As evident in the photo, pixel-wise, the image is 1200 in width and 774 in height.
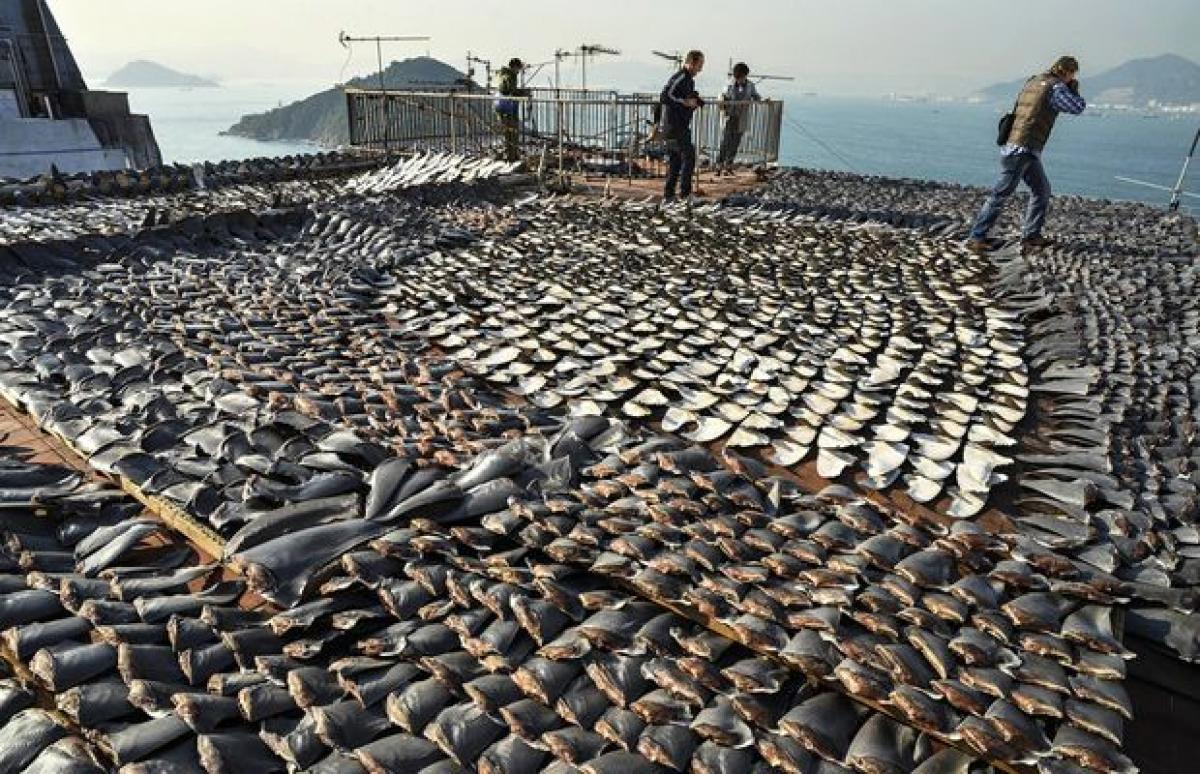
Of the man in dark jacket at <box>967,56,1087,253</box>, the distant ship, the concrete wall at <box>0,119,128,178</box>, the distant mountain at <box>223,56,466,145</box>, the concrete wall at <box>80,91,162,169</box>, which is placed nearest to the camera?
the man in dark jacket at <box>967,56,1087,253</box>

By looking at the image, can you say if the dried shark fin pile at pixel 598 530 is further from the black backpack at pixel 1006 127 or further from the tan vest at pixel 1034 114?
the black backpack at pixel 1006 127

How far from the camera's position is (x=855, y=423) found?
541 centimetres

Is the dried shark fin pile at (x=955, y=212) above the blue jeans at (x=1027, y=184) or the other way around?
the other way around

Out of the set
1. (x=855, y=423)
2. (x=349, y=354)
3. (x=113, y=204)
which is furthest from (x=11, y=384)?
(x=113, y=204)

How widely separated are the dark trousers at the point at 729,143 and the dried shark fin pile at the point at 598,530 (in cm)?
1138

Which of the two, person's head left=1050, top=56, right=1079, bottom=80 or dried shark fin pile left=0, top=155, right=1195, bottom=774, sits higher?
person's head left=1050, top=56, right=1079, bottom=80

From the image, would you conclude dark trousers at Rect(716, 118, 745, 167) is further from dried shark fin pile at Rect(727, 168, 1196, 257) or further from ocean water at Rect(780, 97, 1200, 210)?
ocean water at Rect(780, 97, 1200, 210)

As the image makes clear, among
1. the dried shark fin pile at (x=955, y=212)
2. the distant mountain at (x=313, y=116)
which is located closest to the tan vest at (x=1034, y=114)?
the dried shark fin pile at (x=955, y=212)

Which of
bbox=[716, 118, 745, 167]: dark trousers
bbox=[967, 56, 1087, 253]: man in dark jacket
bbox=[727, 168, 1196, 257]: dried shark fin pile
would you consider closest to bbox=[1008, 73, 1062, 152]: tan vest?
bbox=[967, 56, 1087, 253]: man in dark jacket

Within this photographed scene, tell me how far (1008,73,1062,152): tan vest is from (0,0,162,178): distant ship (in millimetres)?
28301

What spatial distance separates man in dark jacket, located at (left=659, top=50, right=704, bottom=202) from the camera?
12.3 meters

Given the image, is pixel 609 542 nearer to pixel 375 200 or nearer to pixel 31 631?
pixel 31 631

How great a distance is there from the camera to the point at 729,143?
18562 millimetres

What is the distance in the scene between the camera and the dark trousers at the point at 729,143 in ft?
59.7
